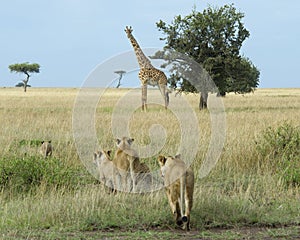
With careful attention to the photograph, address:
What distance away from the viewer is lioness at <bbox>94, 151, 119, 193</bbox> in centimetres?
664

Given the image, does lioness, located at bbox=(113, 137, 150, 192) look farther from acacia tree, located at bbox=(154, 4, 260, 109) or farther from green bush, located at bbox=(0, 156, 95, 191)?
acacia tree, located at bbox=(154, 4, 260, 109)

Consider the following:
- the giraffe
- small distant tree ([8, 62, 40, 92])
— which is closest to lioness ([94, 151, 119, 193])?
the giraffe

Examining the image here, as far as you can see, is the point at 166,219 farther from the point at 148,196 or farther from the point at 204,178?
the point at 204,178

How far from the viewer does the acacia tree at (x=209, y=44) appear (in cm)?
2530

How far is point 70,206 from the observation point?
589 cm

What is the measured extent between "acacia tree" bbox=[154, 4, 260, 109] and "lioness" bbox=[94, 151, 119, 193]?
18163mm

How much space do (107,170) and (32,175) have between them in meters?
1.24

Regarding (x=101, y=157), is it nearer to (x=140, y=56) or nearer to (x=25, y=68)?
(x=140, y=56)

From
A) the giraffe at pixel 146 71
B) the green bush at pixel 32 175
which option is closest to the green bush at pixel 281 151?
the green bush at pixel 32 175

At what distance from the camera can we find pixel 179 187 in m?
5.07

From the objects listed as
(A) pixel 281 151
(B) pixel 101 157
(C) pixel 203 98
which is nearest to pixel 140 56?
(C) pixel 203 98

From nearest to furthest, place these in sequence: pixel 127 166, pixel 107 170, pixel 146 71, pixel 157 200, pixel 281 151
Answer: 1. pixel 157 200
2. pixel 127 166
3. pixel 107 170
4. pixel 281 151
5. pixel 146 71

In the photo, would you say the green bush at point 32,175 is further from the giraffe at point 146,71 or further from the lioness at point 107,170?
the giraffe at point 146,71

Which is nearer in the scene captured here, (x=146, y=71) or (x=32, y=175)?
(x=32, y=175)
